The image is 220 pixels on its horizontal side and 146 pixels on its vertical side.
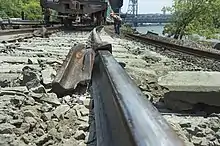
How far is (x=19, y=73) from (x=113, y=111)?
271 centimetres

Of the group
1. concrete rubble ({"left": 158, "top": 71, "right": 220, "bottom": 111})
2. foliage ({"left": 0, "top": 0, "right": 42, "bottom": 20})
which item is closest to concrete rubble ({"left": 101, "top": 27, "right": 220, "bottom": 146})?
concrete rubble ({"left": 158, "top": 71, "right": 220, "bottom": 111})

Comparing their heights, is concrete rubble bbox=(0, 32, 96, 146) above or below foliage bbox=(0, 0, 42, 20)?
below

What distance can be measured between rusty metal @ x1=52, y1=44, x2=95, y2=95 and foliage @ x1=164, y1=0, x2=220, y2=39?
84.5ft

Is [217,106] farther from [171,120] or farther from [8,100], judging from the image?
[8,100]

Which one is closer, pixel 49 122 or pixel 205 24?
pixel 49 122

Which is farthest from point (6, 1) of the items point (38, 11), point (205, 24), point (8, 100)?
point (8, 100)

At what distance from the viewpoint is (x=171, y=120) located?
2.81 meters

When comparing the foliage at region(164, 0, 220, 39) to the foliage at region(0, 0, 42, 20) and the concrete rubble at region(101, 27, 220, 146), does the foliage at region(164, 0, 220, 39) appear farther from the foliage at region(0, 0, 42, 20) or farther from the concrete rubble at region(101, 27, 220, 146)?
the concrete rubble at region(101, 27, 220, 146)

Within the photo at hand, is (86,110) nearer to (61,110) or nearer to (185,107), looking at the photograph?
(61,110)

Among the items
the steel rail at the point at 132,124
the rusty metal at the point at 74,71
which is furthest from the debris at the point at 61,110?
the steel rail at the point at 132,124

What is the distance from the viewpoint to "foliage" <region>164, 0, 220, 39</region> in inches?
1148

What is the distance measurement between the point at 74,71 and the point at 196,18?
27.6m

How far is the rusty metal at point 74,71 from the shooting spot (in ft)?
10.9

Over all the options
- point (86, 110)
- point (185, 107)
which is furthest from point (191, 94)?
A: point (86, 110)
